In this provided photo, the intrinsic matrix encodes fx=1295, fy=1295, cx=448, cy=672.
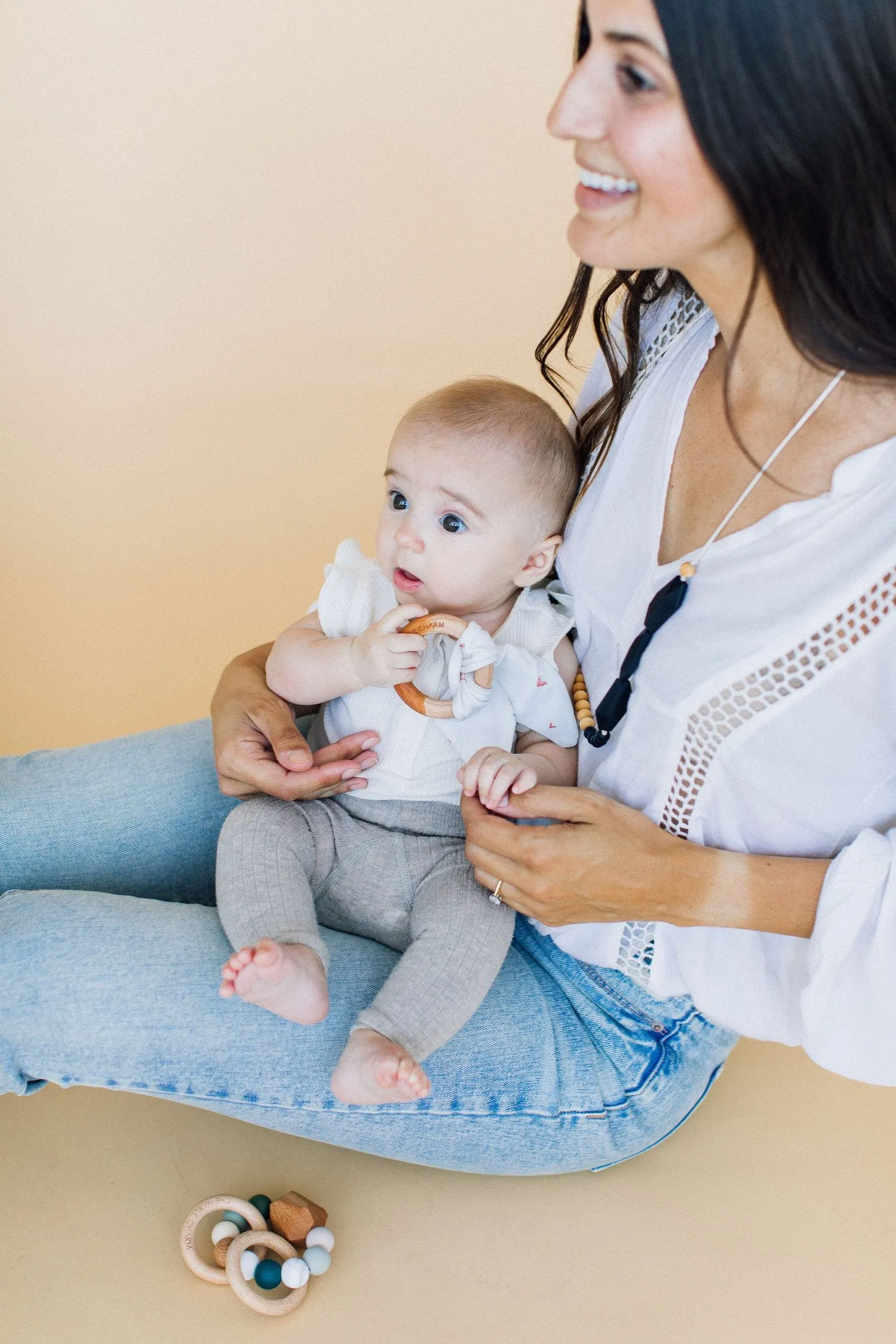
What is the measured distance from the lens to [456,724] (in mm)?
1578

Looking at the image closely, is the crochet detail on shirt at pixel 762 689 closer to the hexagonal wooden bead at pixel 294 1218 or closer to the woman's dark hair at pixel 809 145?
the woman's dark hair at pixel 809 145

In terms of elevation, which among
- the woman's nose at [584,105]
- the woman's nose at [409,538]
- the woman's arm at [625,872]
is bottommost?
the woman's arm at [625,872]

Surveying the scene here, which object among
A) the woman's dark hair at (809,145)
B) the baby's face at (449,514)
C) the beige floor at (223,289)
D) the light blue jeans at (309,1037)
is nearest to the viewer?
the woman's dark hair at (809,145)

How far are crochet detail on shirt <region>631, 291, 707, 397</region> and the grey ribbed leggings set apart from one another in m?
0.60

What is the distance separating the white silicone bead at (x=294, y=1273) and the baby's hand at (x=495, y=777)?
1.90 feet

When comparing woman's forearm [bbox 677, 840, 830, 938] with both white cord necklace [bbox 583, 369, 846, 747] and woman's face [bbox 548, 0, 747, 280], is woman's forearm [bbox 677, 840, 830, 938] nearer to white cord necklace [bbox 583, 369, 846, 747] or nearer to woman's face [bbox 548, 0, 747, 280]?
white cord necklace [bbox 583, 369, 846, 747]

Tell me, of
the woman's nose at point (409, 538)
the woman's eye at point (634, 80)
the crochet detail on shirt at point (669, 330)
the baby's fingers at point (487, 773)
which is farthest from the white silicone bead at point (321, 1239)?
the woman's eye at point (634, 80)

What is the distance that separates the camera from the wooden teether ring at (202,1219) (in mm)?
1525

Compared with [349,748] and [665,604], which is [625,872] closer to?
[665,604]

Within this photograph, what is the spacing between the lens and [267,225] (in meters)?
3.54

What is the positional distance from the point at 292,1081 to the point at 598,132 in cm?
105

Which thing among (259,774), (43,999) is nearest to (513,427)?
(259,774)

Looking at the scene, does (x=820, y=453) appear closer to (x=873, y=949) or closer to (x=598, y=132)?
(x=598, y=132)

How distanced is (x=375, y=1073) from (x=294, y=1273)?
1.19 feet
